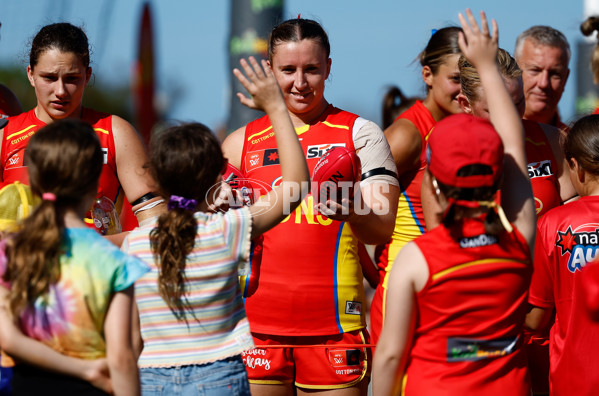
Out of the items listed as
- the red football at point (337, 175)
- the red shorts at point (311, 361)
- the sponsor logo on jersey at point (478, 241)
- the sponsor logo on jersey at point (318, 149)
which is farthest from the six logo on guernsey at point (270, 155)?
the sponsor logo on jersey at point (478, 241)

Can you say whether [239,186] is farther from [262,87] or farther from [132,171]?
[262,87]

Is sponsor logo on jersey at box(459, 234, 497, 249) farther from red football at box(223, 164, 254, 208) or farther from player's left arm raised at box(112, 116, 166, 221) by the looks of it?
player's left arm raised at box(112, 116, 166, 221)

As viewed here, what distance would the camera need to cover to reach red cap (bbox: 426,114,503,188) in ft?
9.20

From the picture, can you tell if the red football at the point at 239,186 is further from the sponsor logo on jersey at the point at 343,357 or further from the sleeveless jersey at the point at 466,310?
the sleeveless jersey at the point at 466,310

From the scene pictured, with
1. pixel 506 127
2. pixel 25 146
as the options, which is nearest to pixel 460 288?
pixel 506 127

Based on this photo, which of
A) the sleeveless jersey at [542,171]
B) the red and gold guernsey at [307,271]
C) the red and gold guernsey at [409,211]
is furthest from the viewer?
the sleeveless jersey at [542,171]

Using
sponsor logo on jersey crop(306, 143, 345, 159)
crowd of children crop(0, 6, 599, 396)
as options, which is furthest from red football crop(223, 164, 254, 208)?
sponsor logo on jersey crop(306, 143, 345, 159)

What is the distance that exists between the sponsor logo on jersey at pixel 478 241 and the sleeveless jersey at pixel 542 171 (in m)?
1.58

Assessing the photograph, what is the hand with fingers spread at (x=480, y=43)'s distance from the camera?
3113mm

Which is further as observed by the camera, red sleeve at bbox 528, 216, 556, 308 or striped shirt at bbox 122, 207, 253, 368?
red sleeve at bbox 528, 216, 556, 308

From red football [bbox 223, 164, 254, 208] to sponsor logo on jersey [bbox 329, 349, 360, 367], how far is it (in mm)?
822

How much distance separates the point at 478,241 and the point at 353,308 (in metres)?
1.23

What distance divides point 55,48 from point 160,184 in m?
1.32

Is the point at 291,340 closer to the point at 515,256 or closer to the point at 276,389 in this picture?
the point at 276,389
